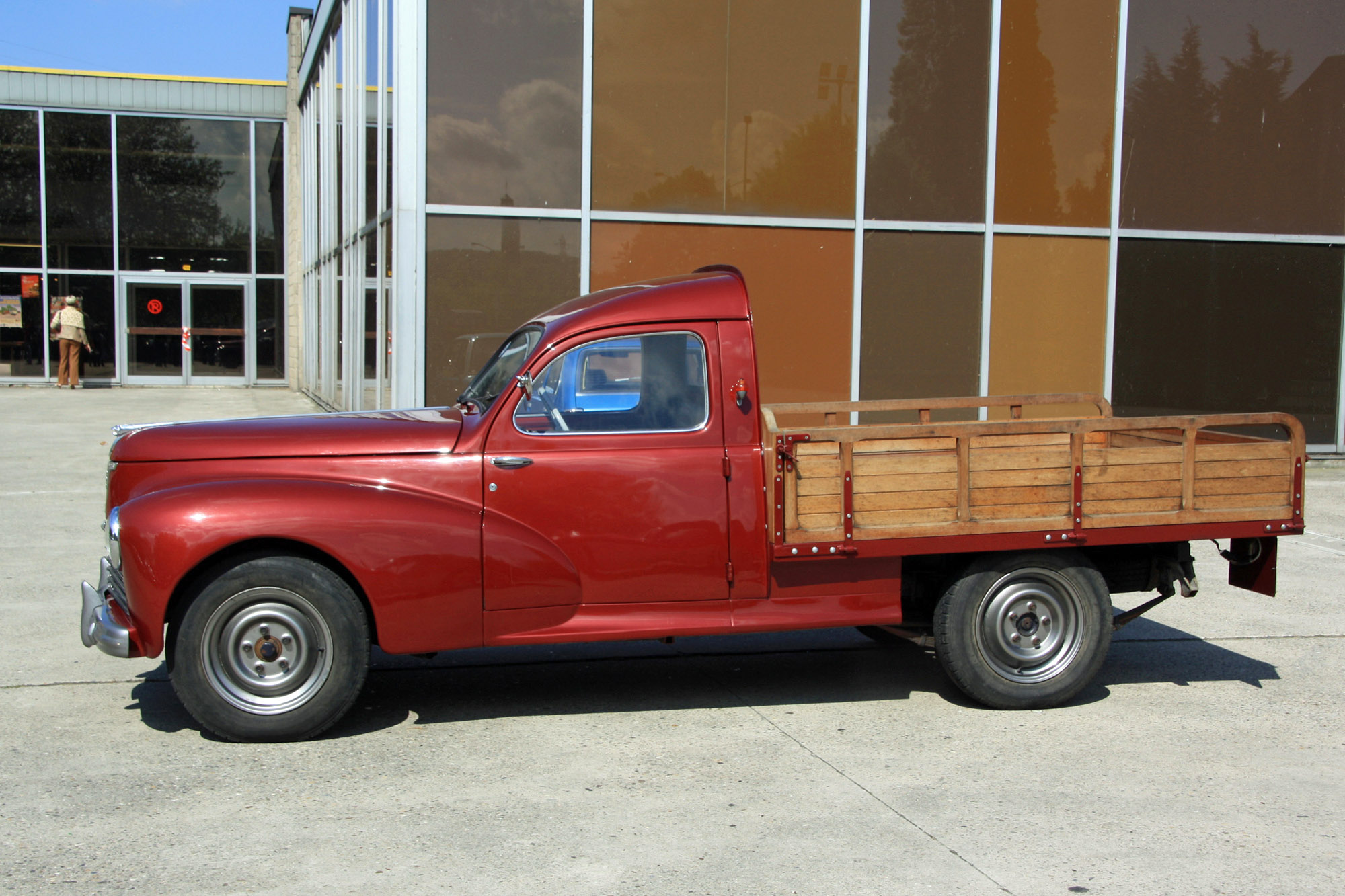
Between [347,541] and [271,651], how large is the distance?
1.80ft

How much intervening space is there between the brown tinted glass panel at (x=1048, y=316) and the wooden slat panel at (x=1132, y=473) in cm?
708

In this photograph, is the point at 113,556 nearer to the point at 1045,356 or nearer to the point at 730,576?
the point at 730,576

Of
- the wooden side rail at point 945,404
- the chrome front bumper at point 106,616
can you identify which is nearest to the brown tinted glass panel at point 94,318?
the chrome front bumper at point 106,616

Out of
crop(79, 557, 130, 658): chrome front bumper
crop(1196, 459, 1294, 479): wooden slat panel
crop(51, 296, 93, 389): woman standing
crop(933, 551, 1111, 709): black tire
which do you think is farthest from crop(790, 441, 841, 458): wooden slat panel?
crop(51, 296, 93, 389): woman standing

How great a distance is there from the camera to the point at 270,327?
83.6 ft

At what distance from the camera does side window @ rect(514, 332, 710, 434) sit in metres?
5.16

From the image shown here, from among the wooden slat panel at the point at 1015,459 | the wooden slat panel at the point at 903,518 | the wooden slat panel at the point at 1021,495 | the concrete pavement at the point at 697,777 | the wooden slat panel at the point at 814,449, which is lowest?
the concrete pavement at the point at 697,777

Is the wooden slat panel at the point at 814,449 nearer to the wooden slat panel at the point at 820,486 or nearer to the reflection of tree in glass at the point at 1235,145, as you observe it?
the wooden slat panel at the point at 820,486

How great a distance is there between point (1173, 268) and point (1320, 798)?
9759 millimetres

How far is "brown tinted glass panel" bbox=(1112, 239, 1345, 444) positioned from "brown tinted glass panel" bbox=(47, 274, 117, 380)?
67.3ft

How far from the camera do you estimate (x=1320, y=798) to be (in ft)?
14.3

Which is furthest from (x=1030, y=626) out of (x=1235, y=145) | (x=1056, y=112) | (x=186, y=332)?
(x=186, y=332)

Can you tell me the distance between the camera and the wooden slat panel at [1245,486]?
216 inches

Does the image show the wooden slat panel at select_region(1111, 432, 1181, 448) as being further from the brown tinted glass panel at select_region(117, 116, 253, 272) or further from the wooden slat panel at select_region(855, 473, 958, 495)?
the brown tinted glass panel at select_region(117, 116, 253, 272)
